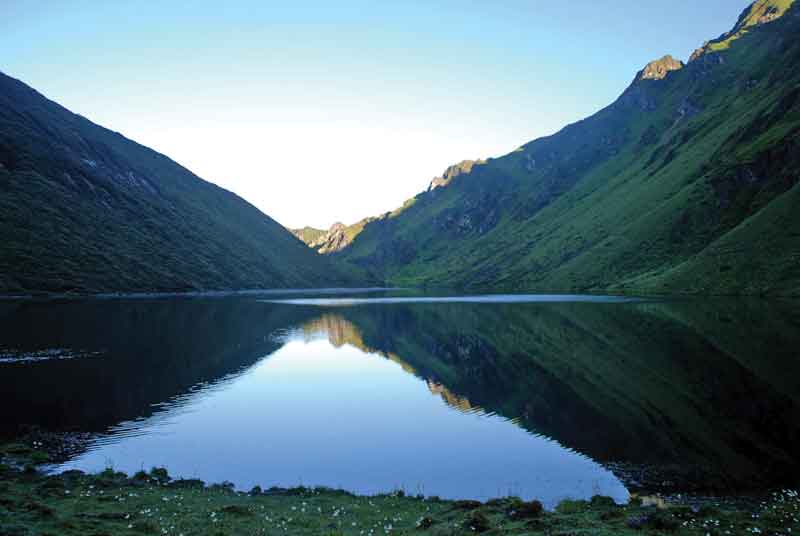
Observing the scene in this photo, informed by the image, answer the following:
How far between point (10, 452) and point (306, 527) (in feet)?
75.2

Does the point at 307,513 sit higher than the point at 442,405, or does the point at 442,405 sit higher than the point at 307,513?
the point at 307,513

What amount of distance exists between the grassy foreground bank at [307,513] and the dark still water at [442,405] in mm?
3319

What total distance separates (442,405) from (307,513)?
91.6 ft

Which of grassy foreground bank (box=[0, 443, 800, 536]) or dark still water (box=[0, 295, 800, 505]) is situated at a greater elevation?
grassy foreground bank (box=[0, 443, 800, 536])

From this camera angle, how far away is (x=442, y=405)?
163ft

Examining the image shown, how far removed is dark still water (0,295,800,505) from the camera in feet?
100

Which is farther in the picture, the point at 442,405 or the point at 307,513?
the point at 442,405

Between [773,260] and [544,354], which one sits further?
[773,260]

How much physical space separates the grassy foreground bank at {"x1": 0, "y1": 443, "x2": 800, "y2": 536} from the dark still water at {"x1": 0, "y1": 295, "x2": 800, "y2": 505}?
3319 millimetres

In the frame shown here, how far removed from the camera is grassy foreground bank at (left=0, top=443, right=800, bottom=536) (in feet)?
63.3

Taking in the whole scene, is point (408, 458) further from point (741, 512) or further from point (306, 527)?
point (741, 512)

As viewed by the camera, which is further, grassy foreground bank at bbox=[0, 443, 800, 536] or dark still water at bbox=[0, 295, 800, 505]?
dark still water at bbox=[0, 295, 800, 505]

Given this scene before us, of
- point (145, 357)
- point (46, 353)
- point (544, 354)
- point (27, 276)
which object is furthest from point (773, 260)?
point (27, 276)

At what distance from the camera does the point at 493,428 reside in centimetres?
4081
